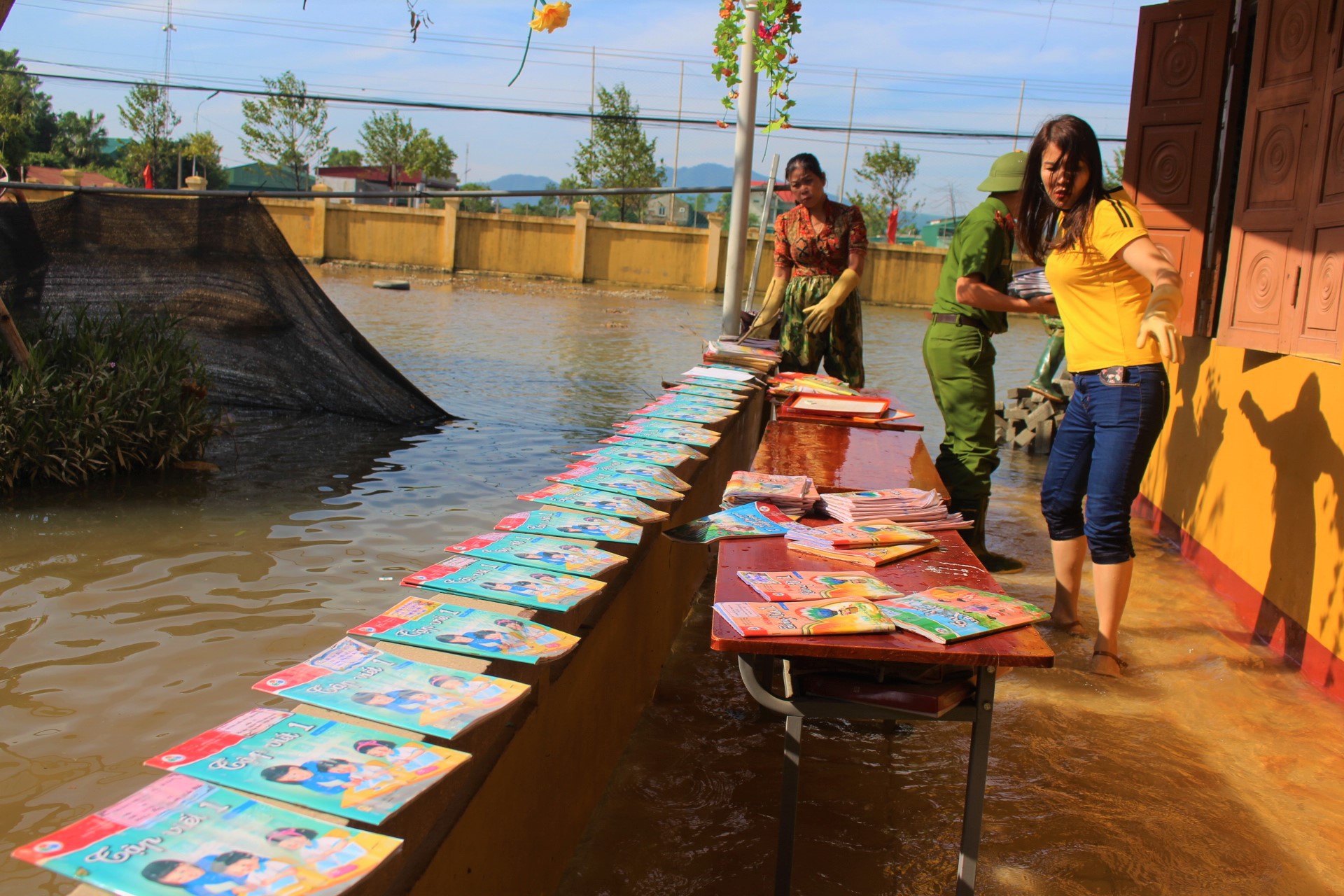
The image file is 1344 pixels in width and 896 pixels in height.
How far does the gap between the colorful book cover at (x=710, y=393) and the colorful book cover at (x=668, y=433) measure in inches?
26.2

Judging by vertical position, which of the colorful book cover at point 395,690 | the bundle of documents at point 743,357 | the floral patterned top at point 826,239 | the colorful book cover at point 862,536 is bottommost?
the colorful book cover at point 395,690

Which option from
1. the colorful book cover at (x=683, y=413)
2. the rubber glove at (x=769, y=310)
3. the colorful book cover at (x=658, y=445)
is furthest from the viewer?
the rubber glove at (x=769, y=310)

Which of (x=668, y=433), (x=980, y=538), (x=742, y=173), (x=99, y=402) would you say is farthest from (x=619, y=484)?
(x=99, y=402)

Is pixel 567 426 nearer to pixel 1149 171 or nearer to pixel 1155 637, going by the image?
pixel 1149 171

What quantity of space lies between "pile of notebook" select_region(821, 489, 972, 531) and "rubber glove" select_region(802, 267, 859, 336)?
2805 millimetres

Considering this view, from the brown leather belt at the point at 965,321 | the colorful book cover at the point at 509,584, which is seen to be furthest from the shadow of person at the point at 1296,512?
the colorful book cover at the point at 509,584

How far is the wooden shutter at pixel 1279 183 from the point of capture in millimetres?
4270

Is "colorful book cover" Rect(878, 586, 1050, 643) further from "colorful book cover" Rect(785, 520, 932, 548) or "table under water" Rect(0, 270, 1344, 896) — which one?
"table under water" Rect(0, 270, 1344, 896)

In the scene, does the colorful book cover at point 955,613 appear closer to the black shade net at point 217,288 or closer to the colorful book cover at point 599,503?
the colorful book cover at point 599,503

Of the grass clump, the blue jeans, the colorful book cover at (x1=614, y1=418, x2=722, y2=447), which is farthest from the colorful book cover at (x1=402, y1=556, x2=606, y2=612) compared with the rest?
the grass clump

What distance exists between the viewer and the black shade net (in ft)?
22.9

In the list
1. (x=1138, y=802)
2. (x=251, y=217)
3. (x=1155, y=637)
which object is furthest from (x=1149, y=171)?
(x=251, y=217)

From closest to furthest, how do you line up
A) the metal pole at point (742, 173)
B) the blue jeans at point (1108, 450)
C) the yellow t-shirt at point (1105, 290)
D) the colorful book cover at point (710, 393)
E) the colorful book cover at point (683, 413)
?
the yellow t-shirt at point (1105, 290), the blue jeans at point (1108, 450), the colorful book cover at point (683, 413), the colorful book cover at point (710, 393), the metal pole at point (742, 173)

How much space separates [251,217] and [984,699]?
6897mm
